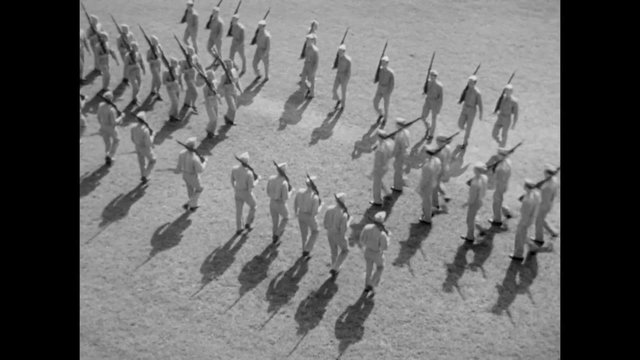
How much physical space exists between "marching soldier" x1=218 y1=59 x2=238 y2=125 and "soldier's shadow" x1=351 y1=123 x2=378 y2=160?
141 inches

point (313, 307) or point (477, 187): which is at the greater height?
point (477, 187)

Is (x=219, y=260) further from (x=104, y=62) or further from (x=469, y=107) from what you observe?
(x=104, y=62)

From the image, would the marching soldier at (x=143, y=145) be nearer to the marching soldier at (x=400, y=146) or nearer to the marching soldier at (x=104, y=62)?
the marching soldier at (x=104, y=62)

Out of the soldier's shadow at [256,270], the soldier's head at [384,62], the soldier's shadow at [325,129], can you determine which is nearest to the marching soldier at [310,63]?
the soldier's shadow at [325,129]

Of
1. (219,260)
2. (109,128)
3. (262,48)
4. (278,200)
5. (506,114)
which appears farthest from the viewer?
(262,48)

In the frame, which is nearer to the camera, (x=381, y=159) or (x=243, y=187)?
(x=243, y=187)

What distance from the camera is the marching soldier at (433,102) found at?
19406mm

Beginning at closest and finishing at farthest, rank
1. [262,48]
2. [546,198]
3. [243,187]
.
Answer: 1. [546,198]
2. [243,187]
3. [262,48]

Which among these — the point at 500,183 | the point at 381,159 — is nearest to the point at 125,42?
Result: the point at 381,159

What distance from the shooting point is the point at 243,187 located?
1608 centimetres

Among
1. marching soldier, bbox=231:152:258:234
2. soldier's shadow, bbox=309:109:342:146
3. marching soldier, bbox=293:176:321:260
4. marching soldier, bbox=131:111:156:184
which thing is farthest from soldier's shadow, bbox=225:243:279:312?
soldier's shadow, bbox=309:109:342:146

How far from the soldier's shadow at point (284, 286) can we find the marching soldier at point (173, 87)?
7.27 m

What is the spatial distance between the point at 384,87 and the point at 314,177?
18.3 feet

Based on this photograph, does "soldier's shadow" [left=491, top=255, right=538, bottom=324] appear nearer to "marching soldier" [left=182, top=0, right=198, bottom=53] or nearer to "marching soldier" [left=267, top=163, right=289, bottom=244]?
"marching soldier" [left=267, top=163, right=289, bottom=244]
